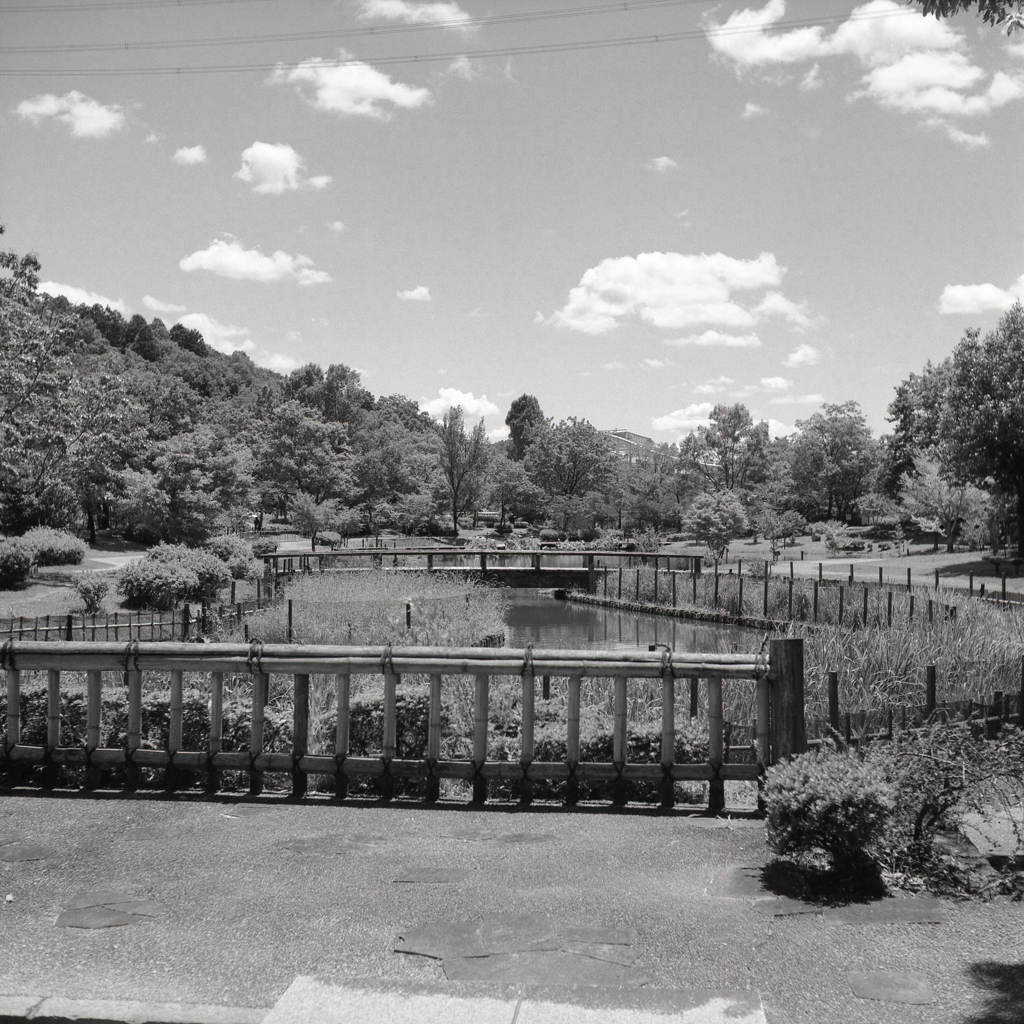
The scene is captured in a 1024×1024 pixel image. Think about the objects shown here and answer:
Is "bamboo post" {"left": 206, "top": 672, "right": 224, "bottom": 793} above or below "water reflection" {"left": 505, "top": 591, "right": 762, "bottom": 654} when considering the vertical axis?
above

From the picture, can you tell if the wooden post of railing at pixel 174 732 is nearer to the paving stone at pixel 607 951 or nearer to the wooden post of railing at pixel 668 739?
the wooden post of railing at pixel 668 739

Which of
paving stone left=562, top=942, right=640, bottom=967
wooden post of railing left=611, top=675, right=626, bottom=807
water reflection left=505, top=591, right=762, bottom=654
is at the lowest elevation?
water reflection left=505, top=591, right=762, bottom=654

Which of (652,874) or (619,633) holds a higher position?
(652,874)

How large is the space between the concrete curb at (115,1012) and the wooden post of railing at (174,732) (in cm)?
271

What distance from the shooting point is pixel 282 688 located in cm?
1030

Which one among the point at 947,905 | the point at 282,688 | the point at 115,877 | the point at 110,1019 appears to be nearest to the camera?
the point at 110,1019

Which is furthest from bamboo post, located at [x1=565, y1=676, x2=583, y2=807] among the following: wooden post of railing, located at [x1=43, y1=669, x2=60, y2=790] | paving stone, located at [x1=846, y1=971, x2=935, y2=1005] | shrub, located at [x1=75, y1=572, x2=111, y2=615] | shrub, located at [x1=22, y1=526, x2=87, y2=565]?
shrub, located at [x1=22, y1=526, x2=87, y2=565]

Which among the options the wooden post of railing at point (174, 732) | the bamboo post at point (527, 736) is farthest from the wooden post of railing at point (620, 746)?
the wooden post of railing at point (174, 732)

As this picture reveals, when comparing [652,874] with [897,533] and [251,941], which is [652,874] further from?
[897,533]

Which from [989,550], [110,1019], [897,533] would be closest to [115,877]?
[110,1019]

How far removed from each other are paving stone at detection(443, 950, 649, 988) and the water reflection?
16968mm

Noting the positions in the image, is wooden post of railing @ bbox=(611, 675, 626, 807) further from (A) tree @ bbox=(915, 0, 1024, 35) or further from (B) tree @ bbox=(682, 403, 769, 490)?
(B) tree @ bbox=(682, 403, 769, 490)

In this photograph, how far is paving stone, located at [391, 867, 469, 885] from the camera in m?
4.80

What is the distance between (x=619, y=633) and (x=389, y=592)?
21.5ft
